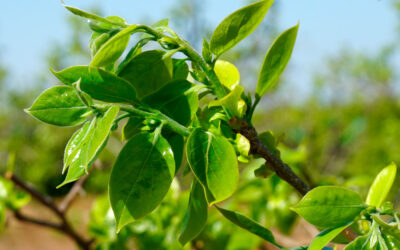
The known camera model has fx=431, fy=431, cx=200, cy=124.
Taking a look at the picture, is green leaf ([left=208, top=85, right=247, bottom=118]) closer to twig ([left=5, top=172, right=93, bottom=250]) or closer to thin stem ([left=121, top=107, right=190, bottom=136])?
thin stem ([left=121, top=107, right=190, bottom=136])

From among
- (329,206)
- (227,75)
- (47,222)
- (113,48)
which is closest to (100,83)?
(113,48)

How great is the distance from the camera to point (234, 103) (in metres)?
0.43

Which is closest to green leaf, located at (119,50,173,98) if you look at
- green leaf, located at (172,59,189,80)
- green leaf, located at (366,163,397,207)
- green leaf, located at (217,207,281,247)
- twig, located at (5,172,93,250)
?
green leaf, located at (172,59,189,80)

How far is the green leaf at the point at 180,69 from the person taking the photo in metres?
0.48

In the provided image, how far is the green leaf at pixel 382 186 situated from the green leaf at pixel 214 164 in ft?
0.62

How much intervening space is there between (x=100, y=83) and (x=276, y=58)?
18 cm

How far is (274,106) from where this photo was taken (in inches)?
289

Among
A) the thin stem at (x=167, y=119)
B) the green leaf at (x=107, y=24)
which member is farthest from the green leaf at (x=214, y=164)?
the green leaf at (x=107, y=24)

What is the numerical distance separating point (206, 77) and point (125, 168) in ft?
0.46

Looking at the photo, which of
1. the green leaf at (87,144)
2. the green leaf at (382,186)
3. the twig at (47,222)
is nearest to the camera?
the green leaf at (87,144)

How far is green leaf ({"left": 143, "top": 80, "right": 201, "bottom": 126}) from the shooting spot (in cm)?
44

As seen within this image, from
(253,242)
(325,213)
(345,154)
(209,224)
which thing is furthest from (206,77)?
(345,154)

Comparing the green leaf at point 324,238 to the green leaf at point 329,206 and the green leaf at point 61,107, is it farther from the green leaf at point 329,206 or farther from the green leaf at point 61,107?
the green leaf at point 61,107

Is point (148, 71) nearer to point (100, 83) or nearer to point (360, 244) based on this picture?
point (100, 83)
